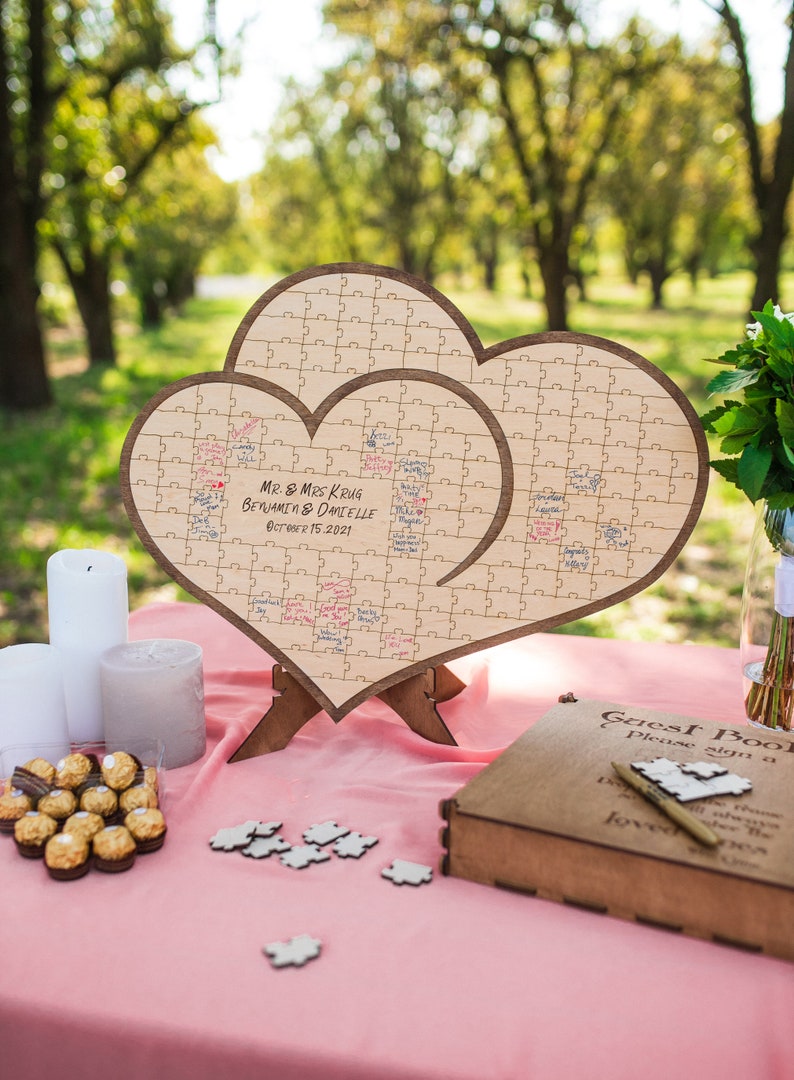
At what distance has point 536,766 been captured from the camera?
4.25ft

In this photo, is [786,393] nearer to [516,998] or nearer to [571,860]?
[571,860]

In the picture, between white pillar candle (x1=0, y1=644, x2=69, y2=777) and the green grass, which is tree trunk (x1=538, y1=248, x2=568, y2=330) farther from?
white pillar candle (x1=0, y1=644, x2=69, y2=777)

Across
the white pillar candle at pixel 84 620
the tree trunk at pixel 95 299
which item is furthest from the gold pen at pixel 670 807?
the tree trunk at pixel 95 299

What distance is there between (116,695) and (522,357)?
883mm

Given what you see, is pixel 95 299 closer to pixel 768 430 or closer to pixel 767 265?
pixel 767 265

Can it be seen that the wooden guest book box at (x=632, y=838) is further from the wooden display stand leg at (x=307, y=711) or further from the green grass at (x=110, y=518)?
the green grass at (x=110, y=518)

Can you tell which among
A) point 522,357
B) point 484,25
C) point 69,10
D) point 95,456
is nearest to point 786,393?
point 522,357

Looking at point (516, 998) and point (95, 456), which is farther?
point (95, 456)

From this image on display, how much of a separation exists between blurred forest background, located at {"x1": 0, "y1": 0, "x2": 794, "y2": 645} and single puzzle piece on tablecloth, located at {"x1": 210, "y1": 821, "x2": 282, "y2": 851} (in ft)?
9.74

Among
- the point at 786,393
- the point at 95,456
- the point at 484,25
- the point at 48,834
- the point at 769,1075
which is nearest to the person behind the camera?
the point at 769,1075

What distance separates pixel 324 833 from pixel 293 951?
9.9 inches

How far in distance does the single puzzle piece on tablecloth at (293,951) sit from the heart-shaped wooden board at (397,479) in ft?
1.79

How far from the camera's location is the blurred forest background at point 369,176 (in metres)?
5.83

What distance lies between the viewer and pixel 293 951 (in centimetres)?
107
